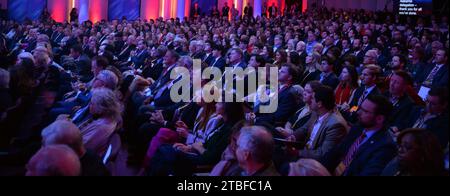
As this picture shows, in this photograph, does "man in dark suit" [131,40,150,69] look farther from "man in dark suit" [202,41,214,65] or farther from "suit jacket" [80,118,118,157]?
"suit jacket" [80,118,118,157]

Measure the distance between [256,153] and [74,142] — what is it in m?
0.97

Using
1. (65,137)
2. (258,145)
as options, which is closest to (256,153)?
(258,145)

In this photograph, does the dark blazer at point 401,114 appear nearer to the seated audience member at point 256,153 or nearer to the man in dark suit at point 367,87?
the man in dark suit at point 367,87

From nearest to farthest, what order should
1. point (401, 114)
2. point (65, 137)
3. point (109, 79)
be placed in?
point (65, 137) < point (401, 114) < point (109, 79)

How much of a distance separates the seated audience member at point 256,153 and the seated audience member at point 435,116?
852 millimetres

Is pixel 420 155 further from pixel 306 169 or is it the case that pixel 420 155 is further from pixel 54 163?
pixel 54 163

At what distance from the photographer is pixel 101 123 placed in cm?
399

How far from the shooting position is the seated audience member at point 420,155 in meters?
2.59

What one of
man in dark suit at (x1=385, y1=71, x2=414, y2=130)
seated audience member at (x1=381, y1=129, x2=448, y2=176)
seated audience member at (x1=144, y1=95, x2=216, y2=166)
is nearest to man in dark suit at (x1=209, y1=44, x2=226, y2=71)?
seated audience member at (x1=144, y1=95, x2=216, y2=166)

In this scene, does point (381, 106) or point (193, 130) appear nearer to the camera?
point (381, 106)

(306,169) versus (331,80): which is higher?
(306,169)

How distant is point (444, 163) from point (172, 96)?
3923 millimetres

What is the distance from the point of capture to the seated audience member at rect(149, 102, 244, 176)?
331 cm

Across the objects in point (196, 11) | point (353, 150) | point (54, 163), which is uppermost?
point (196, 11)
